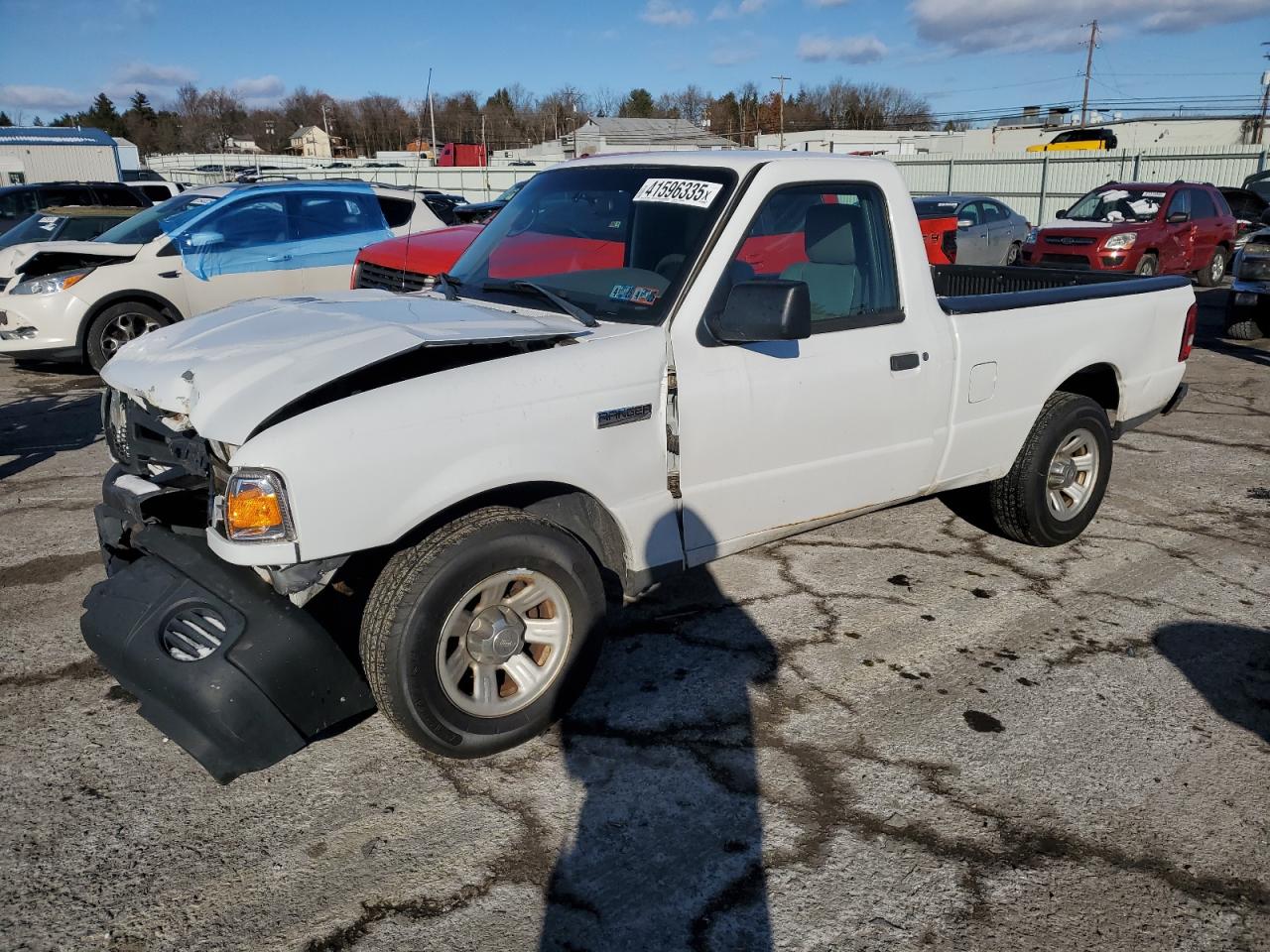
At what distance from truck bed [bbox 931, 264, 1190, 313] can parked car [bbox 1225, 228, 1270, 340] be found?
6.61m

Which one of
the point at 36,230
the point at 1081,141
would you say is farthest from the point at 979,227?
the point at 1081,141

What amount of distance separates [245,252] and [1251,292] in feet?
36.7

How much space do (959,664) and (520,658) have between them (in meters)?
1.90

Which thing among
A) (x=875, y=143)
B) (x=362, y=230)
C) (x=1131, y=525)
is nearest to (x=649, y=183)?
(x=1131, y=525)

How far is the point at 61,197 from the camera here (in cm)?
1659

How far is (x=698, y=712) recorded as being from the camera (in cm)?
367

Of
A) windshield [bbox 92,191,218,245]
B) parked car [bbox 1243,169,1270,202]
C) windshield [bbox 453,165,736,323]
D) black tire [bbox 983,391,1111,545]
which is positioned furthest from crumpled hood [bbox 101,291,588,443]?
parked car [bbox 1243,169,1270,202]

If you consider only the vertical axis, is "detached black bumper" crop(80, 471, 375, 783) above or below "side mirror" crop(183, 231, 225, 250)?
below

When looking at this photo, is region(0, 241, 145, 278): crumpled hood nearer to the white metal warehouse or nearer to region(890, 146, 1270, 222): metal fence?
region(890, 146, 1270, 222): metal fence

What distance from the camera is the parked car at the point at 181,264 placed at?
909cm

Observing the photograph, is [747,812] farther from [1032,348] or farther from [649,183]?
[1032,348]

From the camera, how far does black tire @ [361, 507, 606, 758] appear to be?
117 inches

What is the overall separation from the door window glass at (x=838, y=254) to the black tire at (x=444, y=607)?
58.5 inches

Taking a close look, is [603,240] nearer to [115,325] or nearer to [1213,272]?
[115,325]
